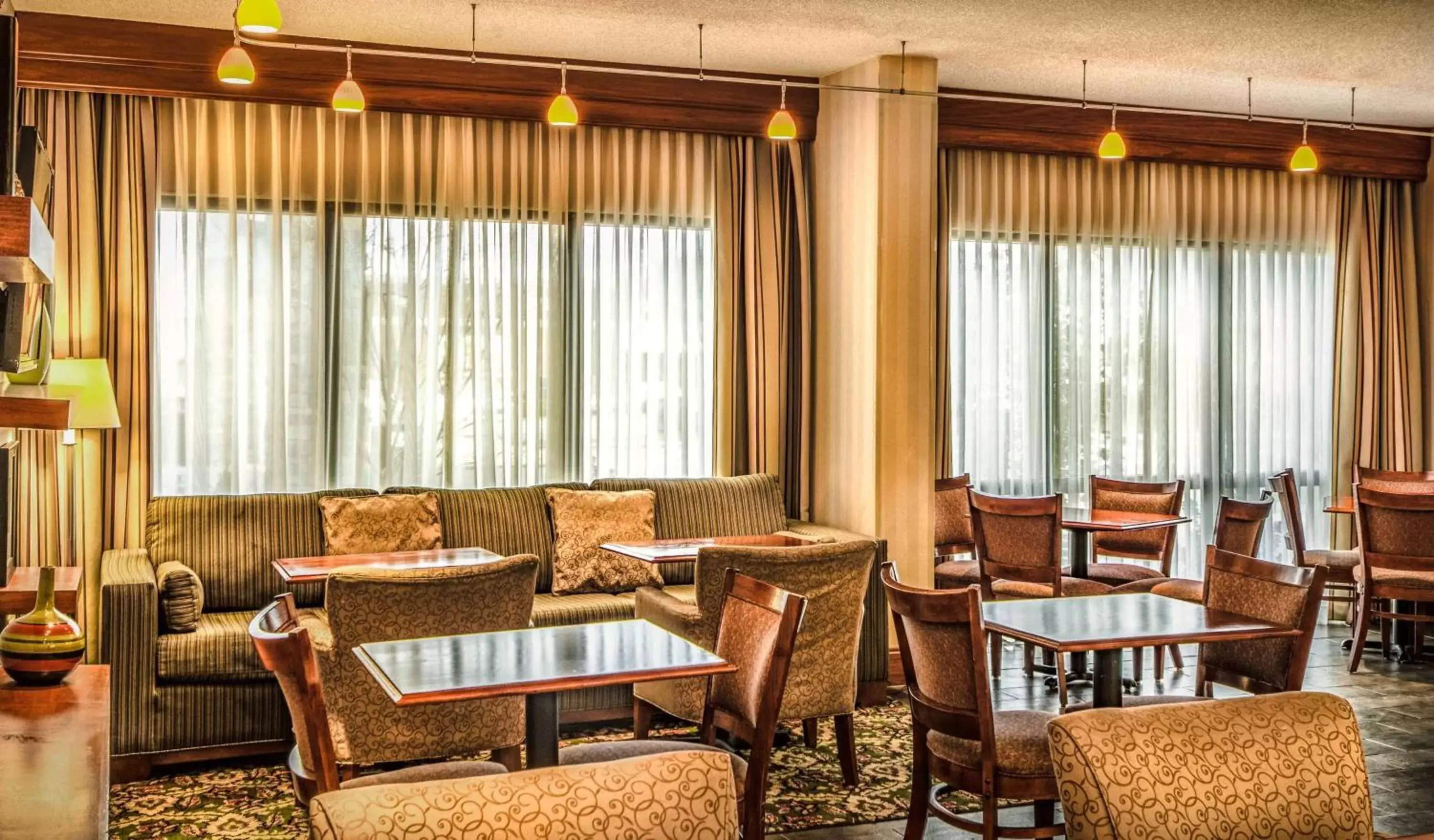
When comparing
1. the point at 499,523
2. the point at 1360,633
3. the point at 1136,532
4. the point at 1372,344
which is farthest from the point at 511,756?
the point at 1372,344

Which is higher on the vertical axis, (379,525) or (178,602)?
(379,525)

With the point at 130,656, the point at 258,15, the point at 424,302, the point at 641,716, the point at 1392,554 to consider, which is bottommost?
the point at 641,716

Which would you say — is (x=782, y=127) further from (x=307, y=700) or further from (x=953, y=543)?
(x=307, y=700)

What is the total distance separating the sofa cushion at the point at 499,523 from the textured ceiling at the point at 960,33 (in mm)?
2134

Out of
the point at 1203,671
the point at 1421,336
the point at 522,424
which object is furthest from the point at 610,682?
the point at 1421,336

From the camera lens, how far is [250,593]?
5801 mm

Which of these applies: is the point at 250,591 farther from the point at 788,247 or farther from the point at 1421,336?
the point at 1421,336

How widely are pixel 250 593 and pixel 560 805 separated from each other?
4416mm

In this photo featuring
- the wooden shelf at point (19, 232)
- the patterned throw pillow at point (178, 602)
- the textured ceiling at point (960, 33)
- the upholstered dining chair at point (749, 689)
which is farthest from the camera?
the textured ceiling at point (960, 33)

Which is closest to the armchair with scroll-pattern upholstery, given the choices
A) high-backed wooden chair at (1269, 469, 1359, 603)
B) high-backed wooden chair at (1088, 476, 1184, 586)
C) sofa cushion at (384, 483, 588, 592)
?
sofa cushion at (384, 483, 588, 592)

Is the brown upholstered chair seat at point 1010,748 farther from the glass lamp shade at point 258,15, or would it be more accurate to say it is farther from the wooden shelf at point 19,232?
the glass lamp shade at point 258,15

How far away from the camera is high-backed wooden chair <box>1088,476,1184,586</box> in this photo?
6938 mm

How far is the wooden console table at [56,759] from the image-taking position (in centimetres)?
179

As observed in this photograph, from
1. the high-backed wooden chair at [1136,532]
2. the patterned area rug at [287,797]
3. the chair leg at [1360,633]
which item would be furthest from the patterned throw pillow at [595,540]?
the chair leg at [1360,633]
